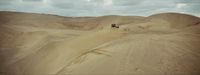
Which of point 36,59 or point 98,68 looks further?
point 36,59

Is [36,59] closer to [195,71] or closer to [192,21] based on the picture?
[195,71]

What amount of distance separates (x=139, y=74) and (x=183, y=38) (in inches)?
84.2

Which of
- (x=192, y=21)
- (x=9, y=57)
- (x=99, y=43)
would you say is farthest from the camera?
(x=192, y=21)

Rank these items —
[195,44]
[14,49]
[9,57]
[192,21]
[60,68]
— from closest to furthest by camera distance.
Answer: [60,68], [195,44], [9,57], [14,49], [192,21]

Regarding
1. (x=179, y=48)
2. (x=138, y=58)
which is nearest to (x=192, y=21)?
(x=179, y=48)

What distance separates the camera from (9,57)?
6.97 m

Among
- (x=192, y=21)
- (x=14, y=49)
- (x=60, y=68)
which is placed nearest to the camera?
(x=60, y=68)

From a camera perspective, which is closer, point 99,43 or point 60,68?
point 60,68

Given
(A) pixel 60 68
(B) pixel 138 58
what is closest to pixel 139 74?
(B) pixel 138 58

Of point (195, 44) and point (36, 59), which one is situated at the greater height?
point (195, 44)

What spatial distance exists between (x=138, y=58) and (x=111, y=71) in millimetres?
677

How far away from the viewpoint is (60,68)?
17.2 ft

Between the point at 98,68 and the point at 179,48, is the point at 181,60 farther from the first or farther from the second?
the point at 98,68

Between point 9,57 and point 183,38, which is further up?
point 183,38
